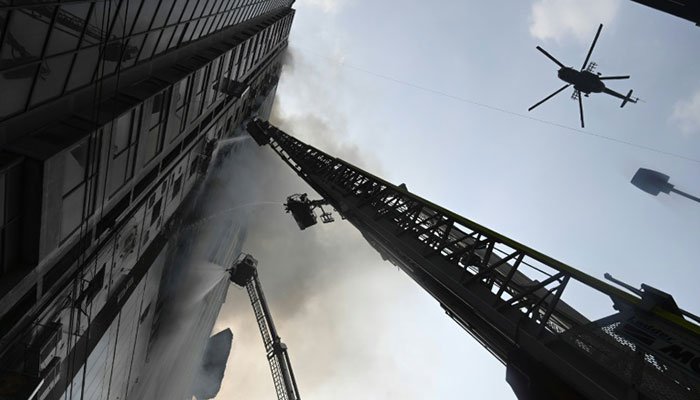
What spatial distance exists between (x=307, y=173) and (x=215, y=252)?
1028 inches

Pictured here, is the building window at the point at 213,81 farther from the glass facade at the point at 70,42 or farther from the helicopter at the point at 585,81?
the helicopter at the point at 585,81

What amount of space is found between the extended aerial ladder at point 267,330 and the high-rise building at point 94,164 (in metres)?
13.9

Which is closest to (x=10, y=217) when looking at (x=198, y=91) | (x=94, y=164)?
(x=94, y=164)

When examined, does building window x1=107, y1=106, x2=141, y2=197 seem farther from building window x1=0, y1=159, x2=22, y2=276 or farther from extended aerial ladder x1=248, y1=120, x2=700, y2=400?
extended aerial ladder x1=248, y1=120, x2=700, y2=400

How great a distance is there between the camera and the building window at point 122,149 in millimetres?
12086

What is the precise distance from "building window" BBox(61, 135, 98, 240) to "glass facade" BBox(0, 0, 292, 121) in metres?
1.46

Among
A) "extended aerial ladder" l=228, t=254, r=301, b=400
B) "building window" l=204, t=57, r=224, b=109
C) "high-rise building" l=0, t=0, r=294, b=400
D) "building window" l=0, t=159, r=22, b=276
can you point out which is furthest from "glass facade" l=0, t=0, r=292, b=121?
"extended aerial ladder" l=228, t=254, r=301, b=400

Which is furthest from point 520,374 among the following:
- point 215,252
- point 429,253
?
point 215,252

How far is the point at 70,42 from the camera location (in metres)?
9.43

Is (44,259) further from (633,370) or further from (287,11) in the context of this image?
(287,11)

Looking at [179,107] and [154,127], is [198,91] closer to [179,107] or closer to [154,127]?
[179,107]

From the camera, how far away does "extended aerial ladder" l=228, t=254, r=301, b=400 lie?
3629 cm

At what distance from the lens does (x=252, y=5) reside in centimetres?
2952

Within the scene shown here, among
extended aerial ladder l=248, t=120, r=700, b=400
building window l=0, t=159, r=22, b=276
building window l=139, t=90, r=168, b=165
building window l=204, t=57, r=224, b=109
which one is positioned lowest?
extended aerial ladder l=248, t=120, r=700, b=400
